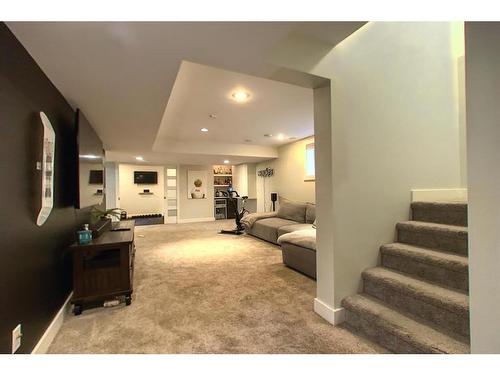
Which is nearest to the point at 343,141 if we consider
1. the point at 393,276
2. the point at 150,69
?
the point at 393,276

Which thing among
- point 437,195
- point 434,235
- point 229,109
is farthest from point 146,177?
point 434,235

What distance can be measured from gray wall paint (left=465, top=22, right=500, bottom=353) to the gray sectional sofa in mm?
2012

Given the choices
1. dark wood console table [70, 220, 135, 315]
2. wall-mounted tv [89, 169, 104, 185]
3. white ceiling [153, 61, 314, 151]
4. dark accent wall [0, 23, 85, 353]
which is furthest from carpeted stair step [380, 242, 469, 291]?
wall-mounted tv [89, 169, 104, 185]

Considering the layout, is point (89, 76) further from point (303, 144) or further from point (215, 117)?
point (303, 144)

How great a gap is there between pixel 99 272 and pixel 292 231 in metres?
3.03

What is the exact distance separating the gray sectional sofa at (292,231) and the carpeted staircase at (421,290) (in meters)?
1.01

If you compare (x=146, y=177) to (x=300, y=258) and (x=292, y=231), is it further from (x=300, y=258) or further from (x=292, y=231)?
(x=300, y=258)

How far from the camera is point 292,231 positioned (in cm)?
419

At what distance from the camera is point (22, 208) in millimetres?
1359

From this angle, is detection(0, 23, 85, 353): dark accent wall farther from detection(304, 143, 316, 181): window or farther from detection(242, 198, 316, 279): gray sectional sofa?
detection(304, 143, 316, 181): window

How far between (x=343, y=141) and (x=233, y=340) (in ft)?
5.82

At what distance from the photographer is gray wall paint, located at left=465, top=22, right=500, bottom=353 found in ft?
2.53
